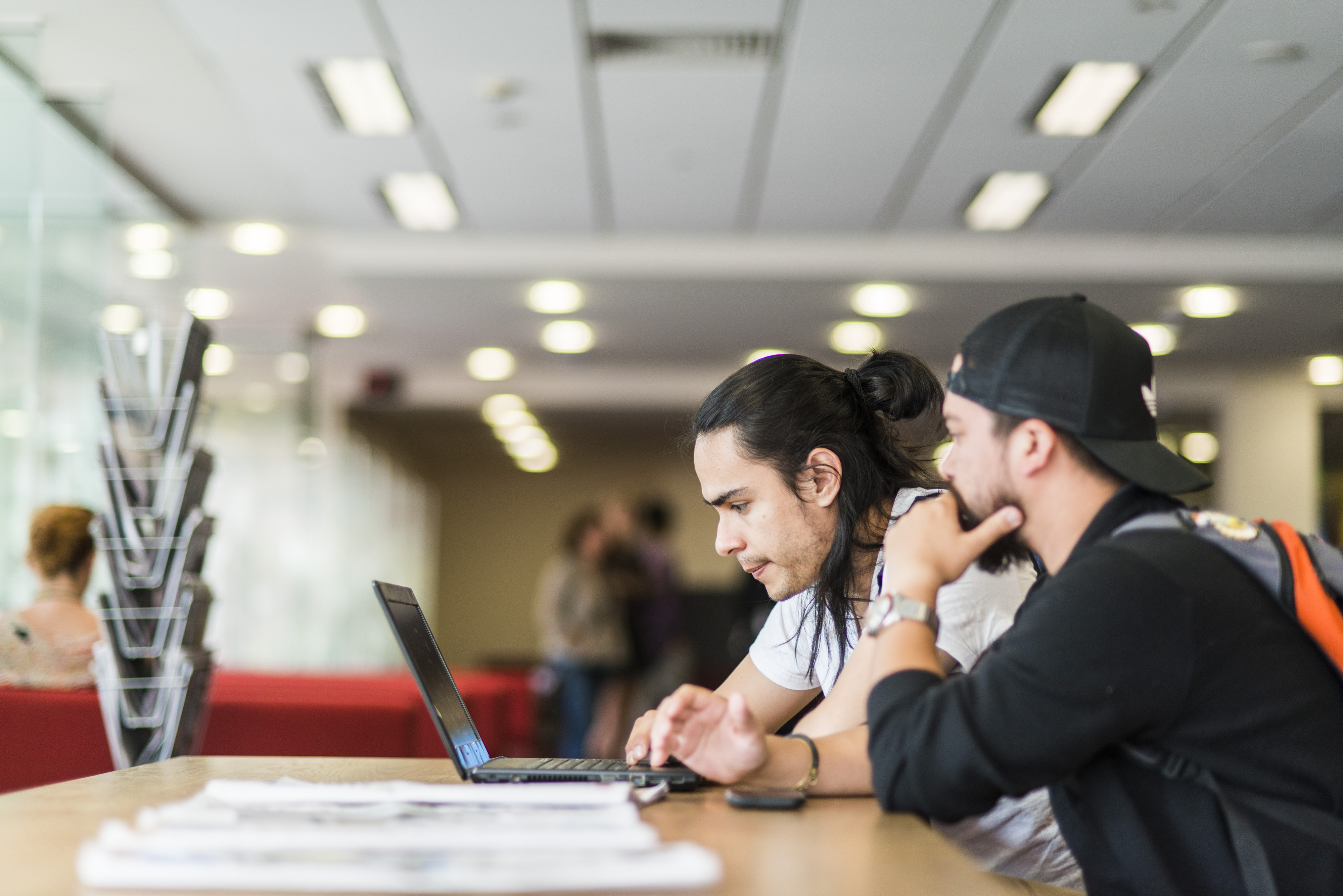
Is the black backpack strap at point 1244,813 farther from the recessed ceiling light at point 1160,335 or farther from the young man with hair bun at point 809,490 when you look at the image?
the recessed ceiling light at point 1160,335

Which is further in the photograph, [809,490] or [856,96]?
[856,96]

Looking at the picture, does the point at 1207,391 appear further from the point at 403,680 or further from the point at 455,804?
the point at 455,804

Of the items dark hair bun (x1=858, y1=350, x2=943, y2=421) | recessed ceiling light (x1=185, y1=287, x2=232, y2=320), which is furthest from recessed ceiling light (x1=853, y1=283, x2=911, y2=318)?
dark hair bun (x1=858, y1=350, x2=943, y2=421)

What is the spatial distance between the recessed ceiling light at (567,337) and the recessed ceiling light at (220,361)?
187cm

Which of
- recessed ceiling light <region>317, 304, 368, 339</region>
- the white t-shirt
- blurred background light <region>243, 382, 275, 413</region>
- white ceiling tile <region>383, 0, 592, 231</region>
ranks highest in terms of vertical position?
recessed ceiling light <region>317, 304, 368, 339</region>

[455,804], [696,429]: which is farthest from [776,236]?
[455,804]

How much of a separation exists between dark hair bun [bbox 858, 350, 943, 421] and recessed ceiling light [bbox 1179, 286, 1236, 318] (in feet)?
14.8

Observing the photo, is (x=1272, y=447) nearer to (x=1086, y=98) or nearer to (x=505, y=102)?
(x=1086, y=98)

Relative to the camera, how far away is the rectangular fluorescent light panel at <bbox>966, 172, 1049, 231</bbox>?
184 inches

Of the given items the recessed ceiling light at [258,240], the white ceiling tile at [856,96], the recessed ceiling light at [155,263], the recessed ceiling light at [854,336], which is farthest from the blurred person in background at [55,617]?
the recessed ceiling light at [854,336]

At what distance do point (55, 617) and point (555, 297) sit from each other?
358 cm

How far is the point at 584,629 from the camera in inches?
259

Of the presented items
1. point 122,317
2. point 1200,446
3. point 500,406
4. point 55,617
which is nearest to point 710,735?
point 55,617

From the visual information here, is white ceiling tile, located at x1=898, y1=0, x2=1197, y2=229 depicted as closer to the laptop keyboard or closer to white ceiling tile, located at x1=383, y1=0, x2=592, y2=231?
white ceiling tile, located at x1=383, y1=0, x2=592, y2=231
